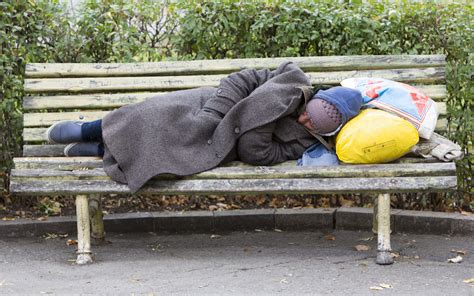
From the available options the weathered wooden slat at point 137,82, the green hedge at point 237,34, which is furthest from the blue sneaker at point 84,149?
the green hedge at point 237,34

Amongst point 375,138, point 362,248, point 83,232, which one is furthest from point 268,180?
point 83,232

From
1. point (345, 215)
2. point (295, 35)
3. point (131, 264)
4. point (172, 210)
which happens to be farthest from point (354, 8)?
point (131, 264)

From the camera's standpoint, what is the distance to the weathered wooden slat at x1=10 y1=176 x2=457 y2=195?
15.2 feet

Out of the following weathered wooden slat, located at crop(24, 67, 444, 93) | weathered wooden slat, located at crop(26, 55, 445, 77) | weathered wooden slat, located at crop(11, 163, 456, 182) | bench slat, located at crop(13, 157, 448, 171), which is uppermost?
weathered wooden slat, located at crop(26, 55, 445, 77)

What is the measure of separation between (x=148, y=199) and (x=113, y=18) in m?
1.35

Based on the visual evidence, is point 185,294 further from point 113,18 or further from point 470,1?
point 470,1

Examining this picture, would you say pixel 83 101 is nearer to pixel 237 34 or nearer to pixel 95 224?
pixel 95 224

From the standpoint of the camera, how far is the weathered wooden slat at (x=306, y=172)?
4.67 m

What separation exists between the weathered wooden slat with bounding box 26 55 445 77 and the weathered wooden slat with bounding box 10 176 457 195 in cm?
109

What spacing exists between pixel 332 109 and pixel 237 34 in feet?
5.00

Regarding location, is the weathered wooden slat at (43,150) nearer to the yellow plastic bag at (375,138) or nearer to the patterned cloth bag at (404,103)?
the yellow plastic bag at (375,138)

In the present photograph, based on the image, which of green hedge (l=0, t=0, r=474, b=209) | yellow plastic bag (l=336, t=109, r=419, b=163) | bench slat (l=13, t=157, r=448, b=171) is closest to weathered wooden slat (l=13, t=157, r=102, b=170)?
bench slat (l=13, t=157, r=448, b=171)

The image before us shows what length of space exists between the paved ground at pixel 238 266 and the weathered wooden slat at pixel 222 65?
3.64 feet

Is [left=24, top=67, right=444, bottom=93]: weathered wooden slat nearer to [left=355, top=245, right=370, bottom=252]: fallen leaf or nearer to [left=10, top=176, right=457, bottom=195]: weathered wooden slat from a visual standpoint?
[left=10, top=176, right=457, bottom=195]: weathered wooden slat
